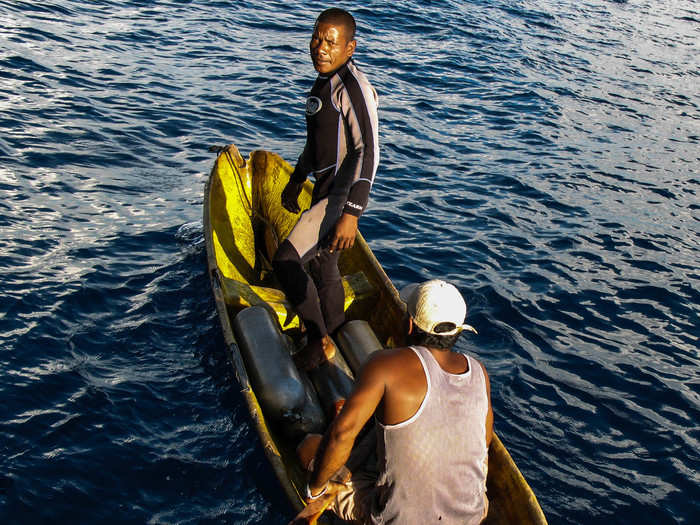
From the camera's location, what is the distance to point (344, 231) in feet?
19.6

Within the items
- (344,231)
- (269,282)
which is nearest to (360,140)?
(344,231)

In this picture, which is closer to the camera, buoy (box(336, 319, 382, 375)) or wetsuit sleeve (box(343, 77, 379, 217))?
wetsuit sleeve (box(343, 77, 379, 217))

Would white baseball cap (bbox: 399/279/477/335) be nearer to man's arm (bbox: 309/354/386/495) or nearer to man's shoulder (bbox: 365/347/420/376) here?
man's shoulder (bbox: 365/347/420/376)

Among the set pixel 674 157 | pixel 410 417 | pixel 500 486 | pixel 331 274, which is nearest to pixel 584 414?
pixel 500 486

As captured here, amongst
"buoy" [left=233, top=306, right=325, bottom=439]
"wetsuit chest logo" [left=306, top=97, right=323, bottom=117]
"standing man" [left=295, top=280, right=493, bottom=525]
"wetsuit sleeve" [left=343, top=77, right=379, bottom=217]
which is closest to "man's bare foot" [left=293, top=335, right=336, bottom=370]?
"buoy" [left=233, top=306, right=325, bottom=439]

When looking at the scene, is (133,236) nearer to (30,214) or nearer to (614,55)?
(30,214)

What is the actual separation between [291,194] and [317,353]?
1671mm

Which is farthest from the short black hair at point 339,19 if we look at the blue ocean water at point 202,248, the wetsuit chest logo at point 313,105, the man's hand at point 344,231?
the blue ocean water at point 202,248

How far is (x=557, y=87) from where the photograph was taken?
17984mm

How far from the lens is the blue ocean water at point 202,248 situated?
6.21 m

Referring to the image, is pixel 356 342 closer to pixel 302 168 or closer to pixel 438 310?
pixel 302 168

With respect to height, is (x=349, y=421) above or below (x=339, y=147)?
below

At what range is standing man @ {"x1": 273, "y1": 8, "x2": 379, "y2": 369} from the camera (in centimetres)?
586

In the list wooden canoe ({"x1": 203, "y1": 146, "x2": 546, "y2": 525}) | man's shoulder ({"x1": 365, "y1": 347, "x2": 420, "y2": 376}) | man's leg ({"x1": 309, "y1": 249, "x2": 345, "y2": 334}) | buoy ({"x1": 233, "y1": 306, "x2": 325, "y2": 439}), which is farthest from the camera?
man's leg ({"x1": 309, "y1": 249, "x2": 345, "y2": 334})
